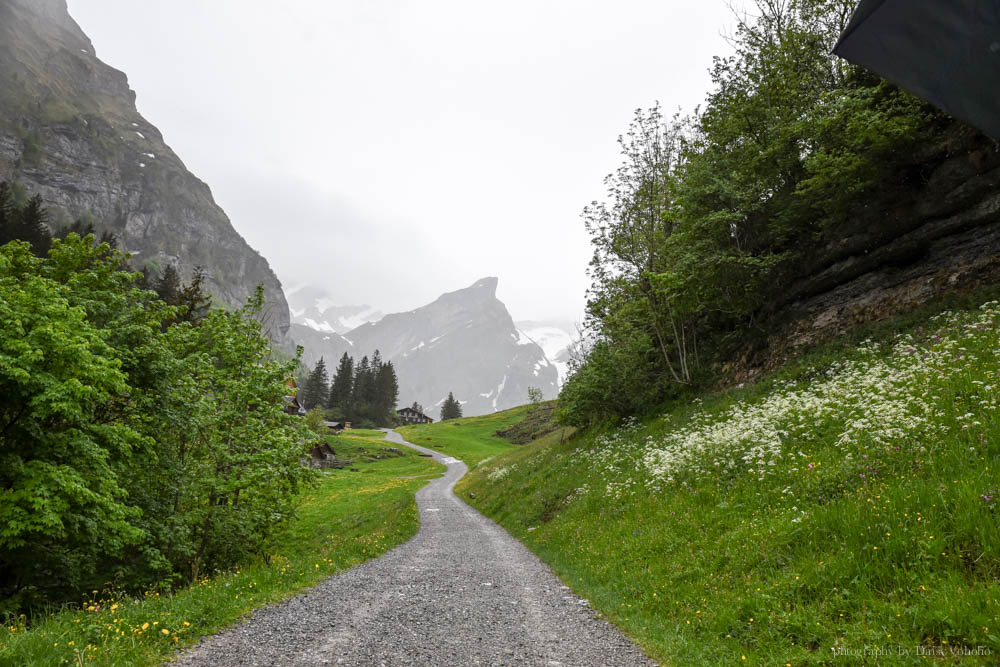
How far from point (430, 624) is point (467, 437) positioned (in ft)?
325

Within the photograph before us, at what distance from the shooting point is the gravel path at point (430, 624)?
7.50 m

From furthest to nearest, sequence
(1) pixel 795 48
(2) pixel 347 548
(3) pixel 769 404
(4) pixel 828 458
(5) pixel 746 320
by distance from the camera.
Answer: (5) pixel 746 320 → (1) pixel 795 48 → (2) pixel 347 548 → (3) pixel 769 404 → (4) pixel 828 458

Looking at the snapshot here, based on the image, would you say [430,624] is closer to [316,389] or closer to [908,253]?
[908,253]

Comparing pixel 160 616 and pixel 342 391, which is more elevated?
pixel 342 391

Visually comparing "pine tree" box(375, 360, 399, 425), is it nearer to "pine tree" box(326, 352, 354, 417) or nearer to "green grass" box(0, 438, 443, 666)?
"pine tree" box(326, 352, 354, 417)

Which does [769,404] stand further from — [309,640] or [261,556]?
[261,556]

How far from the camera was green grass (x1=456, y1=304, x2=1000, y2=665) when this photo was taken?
19.5 ft

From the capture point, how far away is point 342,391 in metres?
135

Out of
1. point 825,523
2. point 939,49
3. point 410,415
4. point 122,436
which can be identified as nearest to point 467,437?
point 410,415

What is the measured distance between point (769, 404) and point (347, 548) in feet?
54.9

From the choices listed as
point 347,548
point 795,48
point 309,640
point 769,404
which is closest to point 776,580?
point 309,640

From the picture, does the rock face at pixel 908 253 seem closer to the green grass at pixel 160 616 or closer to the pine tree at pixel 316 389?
the green grass at pixel 160 616

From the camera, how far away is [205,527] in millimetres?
15859

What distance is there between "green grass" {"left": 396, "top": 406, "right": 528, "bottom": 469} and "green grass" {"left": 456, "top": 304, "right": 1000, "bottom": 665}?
63.6 metres
